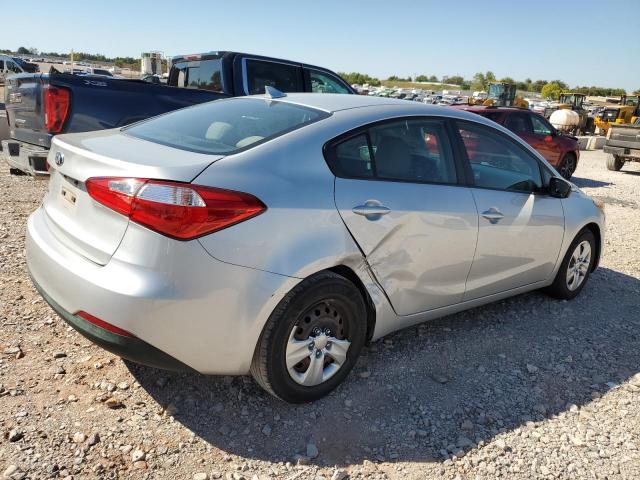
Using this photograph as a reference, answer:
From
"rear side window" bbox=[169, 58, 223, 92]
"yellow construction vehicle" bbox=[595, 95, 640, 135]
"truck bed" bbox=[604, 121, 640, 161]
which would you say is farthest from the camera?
"yellow construction vehicle" bbox=[595, 95, 640, 135]

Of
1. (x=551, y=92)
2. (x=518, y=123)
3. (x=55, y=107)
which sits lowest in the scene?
(x=518, y=123)

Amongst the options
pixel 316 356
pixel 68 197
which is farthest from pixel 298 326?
pixel 68 197

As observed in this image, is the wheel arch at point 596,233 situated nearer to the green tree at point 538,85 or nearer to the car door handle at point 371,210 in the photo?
the car door handle at point 371,210

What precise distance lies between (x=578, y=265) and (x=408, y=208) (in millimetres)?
2492

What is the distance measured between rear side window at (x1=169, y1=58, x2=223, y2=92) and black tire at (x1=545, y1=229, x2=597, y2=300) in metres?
4.52

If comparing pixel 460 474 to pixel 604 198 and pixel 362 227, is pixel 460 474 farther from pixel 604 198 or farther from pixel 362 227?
pixel 604 198

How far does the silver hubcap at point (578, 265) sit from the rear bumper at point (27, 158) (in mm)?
4695

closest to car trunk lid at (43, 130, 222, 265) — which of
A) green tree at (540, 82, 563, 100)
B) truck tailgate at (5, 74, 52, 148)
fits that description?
truck tailgate at (5, 74, 52, 148)

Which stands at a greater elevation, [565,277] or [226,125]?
[226,125]

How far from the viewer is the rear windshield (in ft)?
9.02

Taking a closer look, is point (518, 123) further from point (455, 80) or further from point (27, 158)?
point (455, 80)

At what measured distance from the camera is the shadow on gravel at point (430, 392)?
2639 millimetres

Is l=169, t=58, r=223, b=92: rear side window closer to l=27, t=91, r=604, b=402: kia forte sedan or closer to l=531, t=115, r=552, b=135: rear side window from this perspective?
l=27, t=91, r=604, b=402: kia forte sedan

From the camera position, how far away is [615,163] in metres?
15.4
